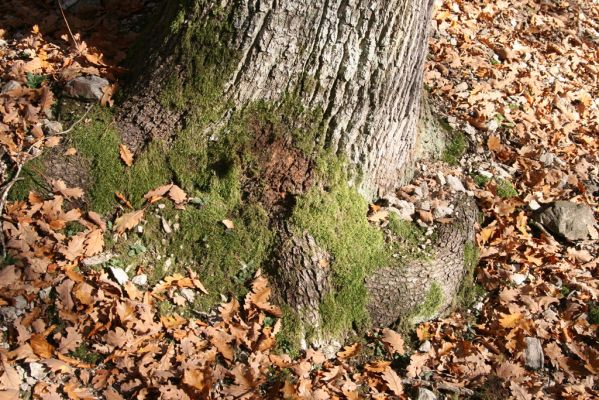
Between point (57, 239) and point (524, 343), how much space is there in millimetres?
3237

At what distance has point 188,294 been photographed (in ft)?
12.2

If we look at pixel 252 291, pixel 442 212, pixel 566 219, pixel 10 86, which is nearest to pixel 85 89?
pixel 10 86

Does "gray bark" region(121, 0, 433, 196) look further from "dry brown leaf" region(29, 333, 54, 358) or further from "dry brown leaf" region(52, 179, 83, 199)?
"dry brown leaf" region(29, 333, 54, 358)

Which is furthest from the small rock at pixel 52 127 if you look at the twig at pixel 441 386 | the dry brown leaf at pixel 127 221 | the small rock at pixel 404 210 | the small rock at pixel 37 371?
the twig at pixel 441 386

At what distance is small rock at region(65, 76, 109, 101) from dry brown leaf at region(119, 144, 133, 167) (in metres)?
0.48

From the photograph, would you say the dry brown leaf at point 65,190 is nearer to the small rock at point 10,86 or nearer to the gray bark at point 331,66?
the gray bark at point 331,66

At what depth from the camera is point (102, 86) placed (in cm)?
413

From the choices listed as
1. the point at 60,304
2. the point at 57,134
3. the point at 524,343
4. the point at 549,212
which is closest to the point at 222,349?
the point at 60,304

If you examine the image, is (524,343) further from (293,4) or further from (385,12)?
(293,4)

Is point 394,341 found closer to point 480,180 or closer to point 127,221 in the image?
point 480,180

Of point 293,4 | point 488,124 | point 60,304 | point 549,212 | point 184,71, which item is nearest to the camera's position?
point 60,304

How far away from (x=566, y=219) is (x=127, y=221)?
3534 mm

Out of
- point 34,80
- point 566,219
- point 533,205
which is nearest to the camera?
point 34,80

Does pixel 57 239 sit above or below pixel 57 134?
below
